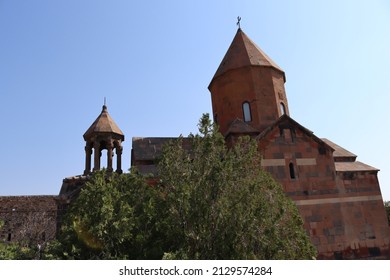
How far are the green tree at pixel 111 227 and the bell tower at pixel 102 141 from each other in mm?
4788

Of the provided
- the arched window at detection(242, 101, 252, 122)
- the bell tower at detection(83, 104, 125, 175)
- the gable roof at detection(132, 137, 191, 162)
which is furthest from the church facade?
the bell tower at detection(83, 104, 125, 175)

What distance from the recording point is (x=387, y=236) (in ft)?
29.9

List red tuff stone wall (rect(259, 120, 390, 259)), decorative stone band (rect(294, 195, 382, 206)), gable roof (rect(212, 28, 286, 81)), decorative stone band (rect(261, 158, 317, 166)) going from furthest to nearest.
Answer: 1. gable roof (rect(212, 28, 286, 81))
2. decorative stone band (rect(261, 158, 317, 166))
3. decorative stone band (rect(294, 195, 382, 206))
4. red tuff stone wall (rect(259, 120, 390, 259))

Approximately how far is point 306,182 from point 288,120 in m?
2.02

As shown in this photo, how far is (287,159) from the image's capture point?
351 inches

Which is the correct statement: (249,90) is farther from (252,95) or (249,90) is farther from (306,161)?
(306,161)

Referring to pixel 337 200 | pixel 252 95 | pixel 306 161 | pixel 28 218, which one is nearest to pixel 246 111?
pixel 252 95

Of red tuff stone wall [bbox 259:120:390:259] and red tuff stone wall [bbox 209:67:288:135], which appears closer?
red tuff stone wall [bbox 259:120:390:259]

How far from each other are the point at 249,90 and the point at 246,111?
32.8 inches

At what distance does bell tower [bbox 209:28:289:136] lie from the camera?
11102 millimetres

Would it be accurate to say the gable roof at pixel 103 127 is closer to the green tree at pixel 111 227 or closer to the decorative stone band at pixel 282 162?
the green tree at pixel 111 227

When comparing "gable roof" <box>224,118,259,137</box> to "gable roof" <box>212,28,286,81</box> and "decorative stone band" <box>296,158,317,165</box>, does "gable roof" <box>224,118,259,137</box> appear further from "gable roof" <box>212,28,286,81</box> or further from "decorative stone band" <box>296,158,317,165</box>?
"gable roof" <box>212,28,286,81</box>
